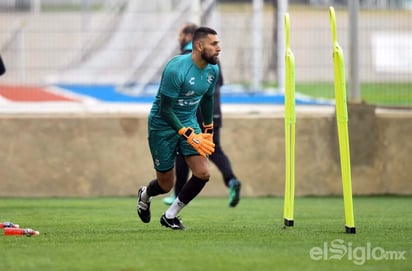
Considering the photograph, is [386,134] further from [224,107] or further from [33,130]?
[33,130]

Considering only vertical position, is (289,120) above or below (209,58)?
below

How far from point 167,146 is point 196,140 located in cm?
51

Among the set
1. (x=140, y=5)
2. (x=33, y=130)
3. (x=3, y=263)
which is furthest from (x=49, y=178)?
(x=140, y=5)

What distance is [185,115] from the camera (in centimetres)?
1174

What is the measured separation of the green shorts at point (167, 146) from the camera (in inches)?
465

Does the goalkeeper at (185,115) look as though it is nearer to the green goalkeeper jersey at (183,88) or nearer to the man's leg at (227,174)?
the green goalkeeper jersey at (183,88)

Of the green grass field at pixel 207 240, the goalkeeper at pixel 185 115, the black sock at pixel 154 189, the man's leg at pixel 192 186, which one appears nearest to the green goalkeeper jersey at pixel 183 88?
the goalkeeper at pixel 185 115

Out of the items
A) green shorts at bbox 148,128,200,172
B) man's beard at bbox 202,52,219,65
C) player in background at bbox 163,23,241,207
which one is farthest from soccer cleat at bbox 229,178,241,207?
man's beard at bbox 202,52,219,65

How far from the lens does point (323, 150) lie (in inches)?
719

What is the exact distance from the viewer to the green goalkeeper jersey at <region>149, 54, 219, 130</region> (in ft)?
37.7

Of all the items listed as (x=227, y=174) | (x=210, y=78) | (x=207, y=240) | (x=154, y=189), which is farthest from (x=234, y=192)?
(x=207, y=240)

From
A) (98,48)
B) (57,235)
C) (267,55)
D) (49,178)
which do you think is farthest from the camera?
(98,48)

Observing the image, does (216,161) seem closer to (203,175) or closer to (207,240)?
(203,175)

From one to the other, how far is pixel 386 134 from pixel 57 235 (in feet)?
26.2
